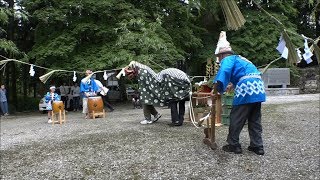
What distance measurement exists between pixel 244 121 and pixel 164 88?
303cm

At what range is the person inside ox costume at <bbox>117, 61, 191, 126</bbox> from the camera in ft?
25.1

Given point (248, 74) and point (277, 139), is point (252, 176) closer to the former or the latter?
point (248, 74)

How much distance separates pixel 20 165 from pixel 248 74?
3546 millimetres

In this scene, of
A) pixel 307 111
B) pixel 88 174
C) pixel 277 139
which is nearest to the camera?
pixel 88 174

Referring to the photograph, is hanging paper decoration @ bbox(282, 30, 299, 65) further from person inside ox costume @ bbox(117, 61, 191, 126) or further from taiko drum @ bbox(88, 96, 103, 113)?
taiko drum @ bbox(88, 96, 103, 113)

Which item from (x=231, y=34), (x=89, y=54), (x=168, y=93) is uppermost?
(x=231, y=34)

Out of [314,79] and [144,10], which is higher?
[144,10]

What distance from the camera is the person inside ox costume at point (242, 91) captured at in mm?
4910

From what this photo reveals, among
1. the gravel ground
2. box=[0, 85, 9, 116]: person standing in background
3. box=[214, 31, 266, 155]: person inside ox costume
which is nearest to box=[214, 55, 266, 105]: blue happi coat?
box=[214, 31, 266, 155]: person inside ox costume

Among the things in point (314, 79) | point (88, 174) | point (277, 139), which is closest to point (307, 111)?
point (277, 139)

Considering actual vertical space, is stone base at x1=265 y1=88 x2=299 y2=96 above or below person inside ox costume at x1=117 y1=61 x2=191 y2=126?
below

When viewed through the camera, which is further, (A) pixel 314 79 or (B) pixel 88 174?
(A) pixel 314 79

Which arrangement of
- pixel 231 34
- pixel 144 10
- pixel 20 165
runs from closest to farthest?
1. pixel 20 165
2. pixel 144 10
3. pixel 231 34

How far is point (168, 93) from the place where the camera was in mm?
7766
